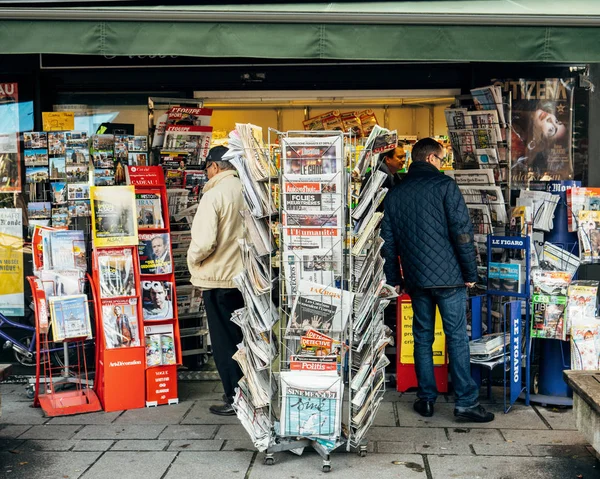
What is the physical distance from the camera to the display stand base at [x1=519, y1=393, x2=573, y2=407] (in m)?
5.86

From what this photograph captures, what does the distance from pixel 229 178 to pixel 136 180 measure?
813 millimetres

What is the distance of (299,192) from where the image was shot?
4.59 meters

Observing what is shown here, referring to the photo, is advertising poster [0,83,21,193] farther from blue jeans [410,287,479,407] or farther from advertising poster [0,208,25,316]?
blue jeans [410,287,479,407]

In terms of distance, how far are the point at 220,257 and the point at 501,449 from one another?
2.27m

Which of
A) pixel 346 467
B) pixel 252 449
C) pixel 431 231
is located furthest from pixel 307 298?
pixel 431 231

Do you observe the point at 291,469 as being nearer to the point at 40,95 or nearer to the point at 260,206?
A: the point at 260,206

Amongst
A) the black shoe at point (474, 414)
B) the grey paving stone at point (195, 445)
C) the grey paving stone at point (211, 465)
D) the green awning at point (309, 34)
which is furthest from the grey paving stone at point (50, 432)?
the black shoe at point (474, 414)

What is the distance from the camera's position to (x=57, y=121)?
23.1ft

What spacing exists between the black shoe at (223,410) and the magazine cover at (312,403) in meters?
1.24

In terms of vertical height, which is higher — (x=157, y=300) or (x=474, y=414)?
(x=157, y=300)

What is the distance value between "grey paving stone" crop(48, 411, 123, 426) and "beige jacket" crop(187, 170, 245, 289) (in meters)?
1.14

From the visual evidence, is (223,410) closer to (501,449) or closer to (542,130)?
(501,449)

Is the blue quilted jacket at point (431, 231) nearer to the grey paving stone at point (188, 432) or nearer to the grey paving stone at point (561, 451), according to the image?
the grey paving stone at point (561, 451)

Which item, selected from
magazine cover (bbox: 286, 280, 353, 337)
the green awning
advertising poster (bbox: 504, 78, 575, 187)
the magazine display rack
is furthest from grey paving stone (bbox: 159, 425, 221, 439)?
advertising poster (bbox: 504, 78, 575, 187)
